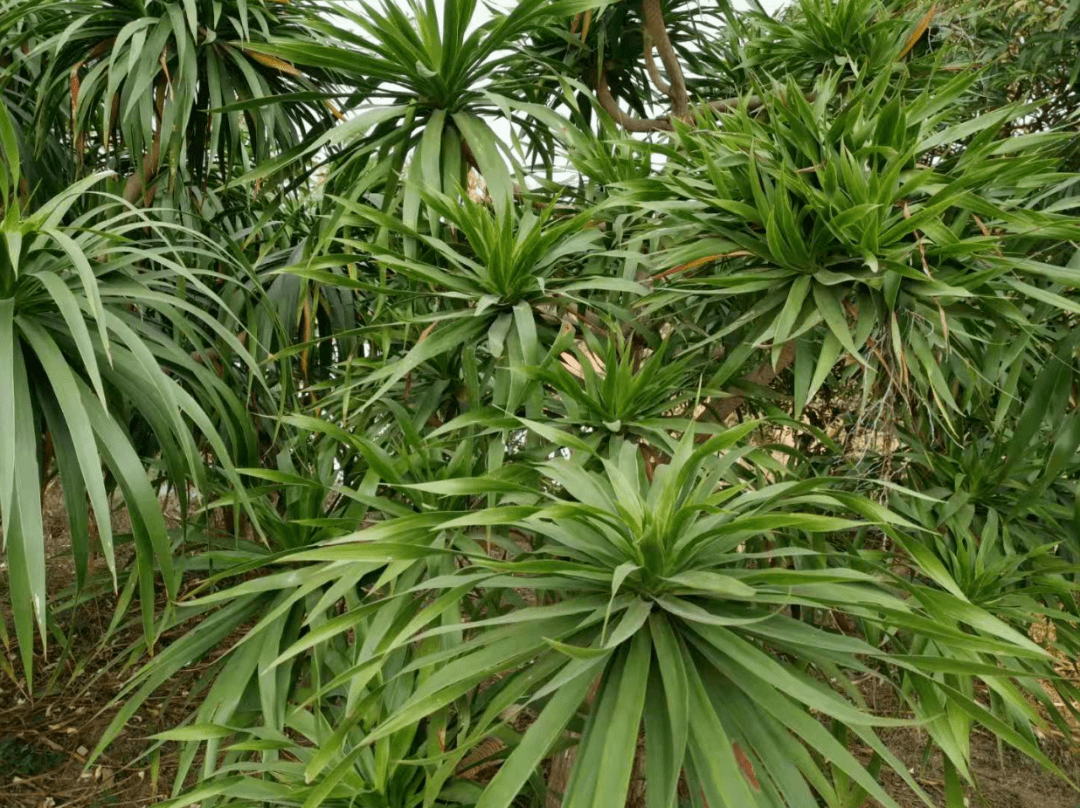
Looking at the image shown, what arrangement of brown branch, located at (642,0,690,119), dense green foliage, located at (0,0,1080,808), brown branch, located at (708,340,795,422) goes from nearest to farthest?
dense green foliage, located at (0,0,1080,808)
brown branch, located at (708,340,795,422)
brown branch, located at (642,0,690,119)

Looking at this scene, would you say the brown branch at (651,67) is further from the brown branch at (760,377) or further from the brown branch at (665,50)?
the brown branch at (760,377)

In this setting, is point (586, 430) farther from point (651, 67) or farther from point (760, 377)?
point (651, 67)

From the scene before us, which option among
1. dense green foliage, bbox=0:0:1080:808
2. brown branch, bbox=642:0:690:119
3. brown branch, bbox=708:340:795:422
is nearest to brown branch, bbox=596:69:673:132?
brown branch, bbox=642:0:690:119

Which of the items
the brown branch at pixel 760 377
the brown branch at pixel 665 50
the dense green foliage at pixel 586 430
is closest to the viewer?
the dense green foliage at pixel 586 430

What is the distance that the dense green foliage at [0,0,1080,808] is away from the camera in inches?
36.4

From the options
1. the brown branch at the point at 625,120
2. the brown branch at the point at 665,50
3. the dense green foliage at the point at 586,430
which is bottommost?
the dense green foliage at the point at 586,430

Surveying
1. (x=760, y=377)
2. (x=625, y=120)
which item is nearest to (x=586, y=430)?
(x=760, y=377)

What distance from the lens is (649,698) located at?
3.02ft

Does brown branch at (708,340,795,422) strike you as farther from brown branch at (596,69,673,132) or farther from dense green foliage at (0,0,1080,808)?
brown branch at (596,69,673,132)

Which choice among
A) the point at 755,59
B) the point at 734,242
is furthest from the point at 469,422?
the point at 755,59

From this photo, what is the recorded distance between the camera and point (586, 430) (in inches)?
50.5

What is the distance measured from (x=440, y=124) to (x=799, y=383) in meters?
0.69

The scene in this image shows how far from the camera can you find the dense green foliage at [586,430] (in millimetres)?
925

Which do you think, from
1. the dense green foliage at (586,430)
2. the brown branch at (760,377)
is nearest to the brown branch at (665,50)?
the dense green foliage at (586,430)
